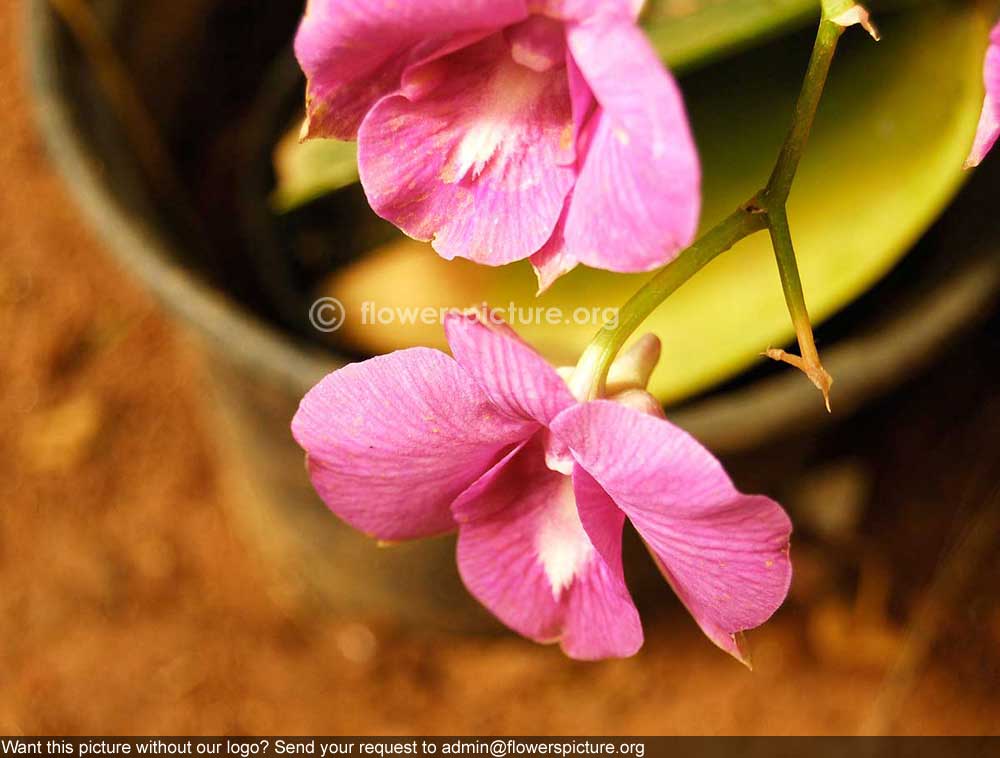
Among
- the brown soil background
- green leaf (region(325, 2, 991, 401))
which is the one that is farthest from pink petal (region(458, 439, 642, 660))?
the brown soil background

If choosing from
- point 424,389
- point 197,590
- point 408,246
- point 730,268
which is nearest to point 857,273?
point 730,268

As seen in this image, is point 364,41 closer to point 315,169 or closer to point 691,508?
point 691,508

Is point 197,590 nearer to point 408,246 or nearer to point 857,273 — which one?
point 408,246

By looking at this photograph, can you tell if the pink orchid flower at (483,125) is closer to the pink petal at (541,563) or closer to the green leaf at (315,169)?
the pink petal at (541,563)

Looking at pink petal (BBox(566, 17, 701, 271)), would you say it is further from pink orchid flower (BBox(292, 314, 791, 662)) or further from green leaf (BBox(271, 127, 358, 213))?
green leaf (BBox(271, 127, 358, 213))

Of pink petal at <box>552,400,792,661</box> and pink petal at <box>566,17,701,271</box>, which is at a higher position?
pink petal at <box>566,17,701,271</box>

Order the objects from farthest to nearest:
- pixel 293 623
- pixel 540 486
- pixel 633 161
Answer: pixel 293 623 < pixel 540 486 < pixel 633 161

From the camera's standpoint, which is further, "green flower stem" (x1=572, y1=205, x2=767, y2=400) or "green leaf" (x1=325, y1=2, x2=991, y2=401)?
"green leaf" (x1=325, y1=2, x2=991, y2=401)

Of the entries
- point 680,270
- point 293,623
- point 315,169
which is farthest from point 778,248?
point 293,623

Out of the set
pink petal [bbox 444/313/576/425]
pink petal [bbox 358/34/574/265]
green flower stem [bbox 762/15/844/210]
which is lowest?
pink petal [bbox 444/313/576/425]
